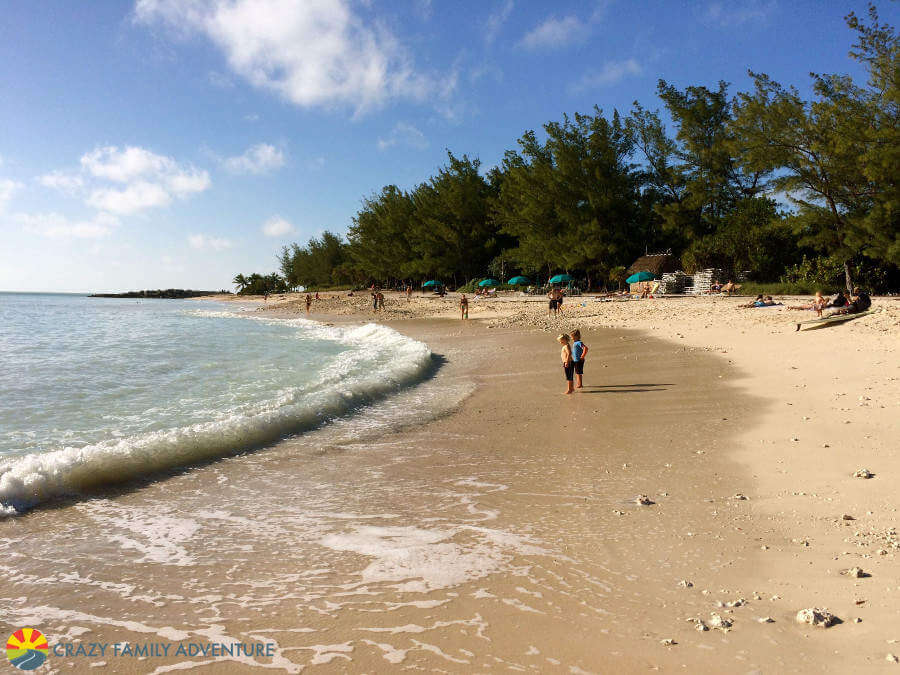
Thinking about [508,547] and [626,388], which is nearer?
[508,547]

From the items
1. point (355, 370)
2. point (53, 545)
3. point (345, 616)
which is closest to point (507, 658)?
point (345, 616)

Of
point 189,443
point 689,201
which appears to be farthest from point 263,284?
point 189,443

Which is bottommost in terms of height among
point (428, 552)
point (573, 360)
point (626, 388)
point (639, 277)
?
point (428, 552)

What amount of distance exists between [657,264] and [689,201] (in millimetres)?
7594

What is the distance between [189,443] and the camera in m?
8.03

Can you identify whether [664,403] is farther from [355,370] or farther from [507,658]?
[355,370]

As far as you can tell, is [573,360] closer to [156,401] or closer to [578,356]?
[578,356]

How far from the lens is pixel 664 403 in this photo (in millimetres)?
10000

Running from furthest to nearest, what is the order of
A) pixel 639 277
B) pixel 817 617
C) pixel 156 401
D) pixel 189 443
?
pixel 639 277 < pixel 156 401 < pixel 189 443 < pixel 817 617

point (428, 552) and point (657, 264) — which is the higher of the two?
point (657, 264)

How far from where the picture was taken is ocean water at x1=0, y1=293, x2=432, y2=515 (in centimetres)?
693

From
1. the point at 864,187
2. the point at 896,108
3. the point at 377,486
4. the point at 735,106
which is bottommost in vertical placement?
the point at 377,486

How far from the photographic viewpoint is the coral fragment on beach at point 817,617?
3.23 metres

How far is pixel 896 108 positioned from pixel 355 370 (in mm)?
32306
